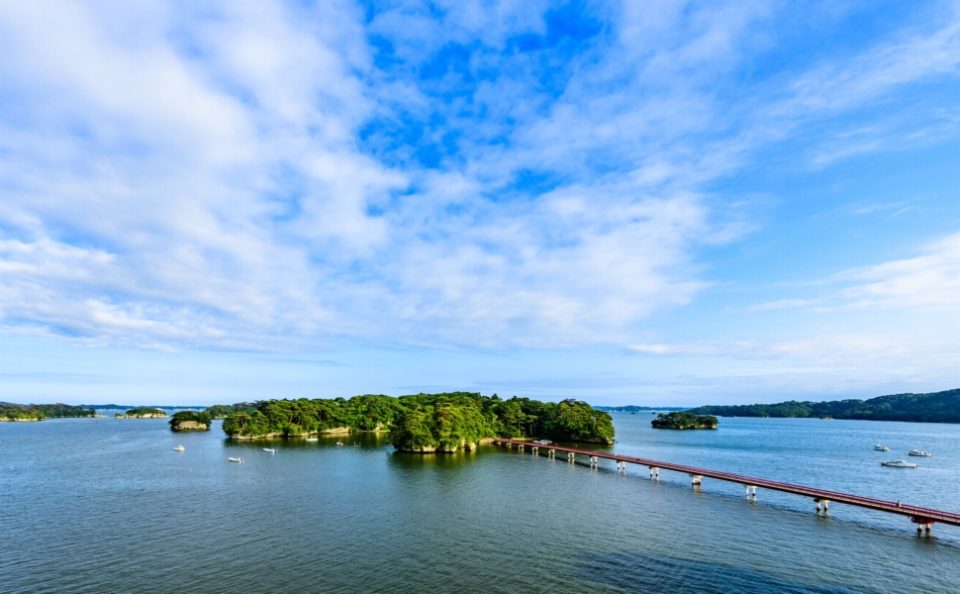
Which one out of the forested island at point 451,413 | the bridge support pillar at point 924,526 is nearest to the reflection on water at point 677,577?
the bridge support pillar at point 924,526

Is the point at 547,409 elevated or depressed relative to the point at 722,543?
elevated

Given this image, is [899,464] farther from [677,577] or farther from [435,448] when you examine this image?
[677,577]

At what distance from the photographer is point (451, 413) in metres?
114

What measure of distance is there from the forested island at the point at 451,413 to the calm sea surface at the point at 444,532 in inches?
1613

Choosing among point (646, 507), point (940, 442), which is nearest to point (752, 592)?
point (646, 507)

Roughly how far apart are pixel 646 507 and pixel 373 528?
111 ft

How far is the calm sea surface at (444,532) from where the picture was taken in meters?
37.3

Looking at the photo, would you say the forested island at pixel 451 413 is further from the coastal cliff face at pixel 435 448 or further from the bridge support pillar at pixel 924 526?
the bridge support pillar at pixel 924 526

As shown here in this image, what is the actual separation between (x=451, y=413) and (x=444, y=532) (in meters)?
64.8

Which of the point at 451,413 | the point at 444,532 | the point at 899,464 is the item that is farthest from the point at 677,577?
the point at 899,464

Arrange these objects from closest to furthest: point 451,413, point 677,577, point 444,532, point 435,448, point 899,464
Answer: point 677,577 → point 444,532 → point 899,464 → point 435,448 → point 451,413

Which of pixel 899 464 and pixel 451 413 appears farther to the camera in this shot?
pixel 451 413

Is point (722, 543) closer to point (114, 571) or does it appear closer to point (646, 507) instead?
point (646, 507)

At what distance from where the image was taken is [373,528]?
166ft
